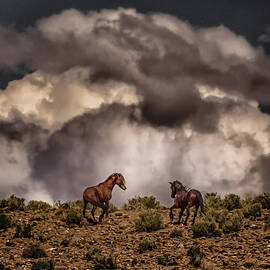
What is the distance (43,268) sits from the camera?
13578mm

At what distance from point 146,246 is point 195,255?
6.46 feet

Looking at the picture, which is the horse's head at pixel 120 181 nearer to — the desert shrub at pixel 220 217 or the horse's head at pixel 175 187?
the horse's head at pixel 175 187

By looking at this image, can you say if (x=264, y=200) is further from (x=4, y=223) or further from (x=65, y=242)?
(x=4, y=223)

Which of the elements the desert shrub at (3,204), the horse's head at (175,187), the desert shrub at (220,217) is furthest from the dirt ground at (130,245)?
the desert shrub at (3,204)

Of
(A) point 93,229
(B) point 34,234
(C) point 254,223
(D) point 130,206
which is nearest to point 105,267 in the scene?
(A) point 93,229

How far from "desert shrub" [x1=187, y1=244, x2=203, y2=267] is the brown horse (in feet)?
16.4

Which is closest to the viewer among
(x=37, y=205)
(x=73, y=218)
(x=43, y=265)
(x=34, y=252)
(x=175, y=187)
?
(x=43, y=265)

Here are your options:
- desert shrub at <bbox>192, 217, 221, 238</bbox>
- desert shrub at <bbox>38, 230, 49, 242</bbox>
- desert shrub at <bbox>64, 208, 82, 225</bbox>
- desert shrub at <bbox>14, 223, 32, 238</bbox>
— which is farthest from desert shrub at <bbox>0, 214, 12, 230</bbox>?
desert shrub at <bbox>192, 217, 221, 238</bbox>

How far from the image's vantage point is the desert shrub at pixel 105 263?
13.3m

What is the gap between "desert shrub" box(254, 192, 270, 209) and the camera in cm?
2066

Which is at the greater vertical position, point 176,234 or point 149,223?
point 149,223

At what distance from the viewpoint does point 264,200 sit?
20875 mm

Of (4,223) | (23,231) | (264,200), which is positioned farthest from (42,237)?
(264,200)

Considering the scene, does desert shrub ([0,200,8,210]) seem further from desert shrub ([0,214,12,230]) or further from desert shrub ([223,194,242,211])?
desert shrub ([223,194,242,211])
